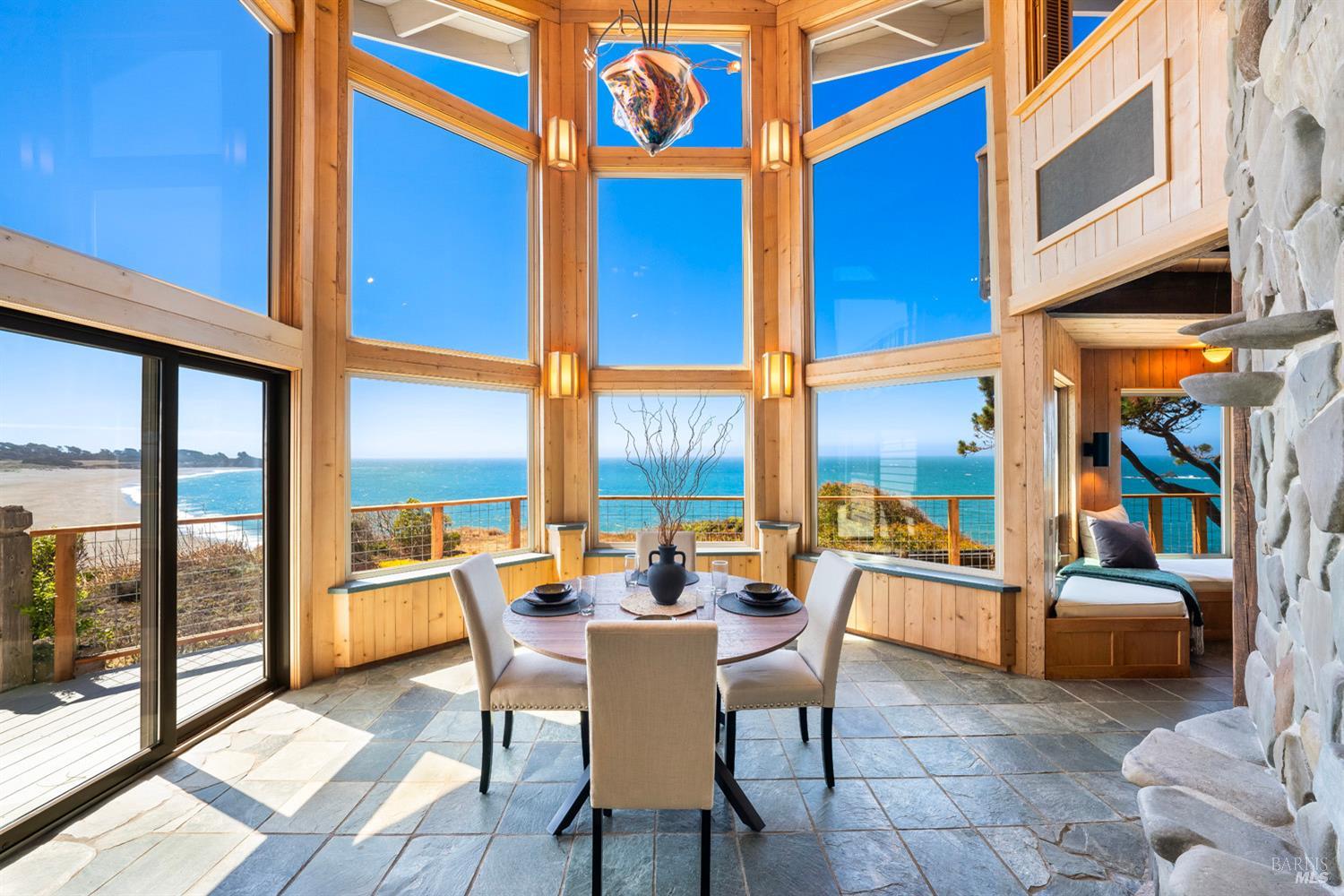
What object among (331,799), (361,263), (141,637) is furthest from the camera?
(361,263)

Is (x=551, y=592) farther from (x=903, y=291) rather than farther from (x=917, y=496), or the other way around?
(x=903, y=291)

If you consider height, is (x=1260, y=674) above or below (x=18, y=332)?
below

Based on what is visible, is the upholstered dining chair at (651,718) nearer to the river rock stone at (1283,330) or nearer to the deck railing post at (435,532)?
the river rock stone at (1283,330)

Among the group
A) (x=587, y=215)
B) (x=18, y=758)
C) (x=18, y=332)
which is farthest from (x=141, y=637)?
(x=587, y=215)

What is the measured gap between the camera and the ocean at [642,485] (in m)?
3.90

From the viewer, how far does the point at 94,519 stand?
92.7 inches

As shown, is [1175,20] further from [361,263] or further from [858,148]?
[361,263]

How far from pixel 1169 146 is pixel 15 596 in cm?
490

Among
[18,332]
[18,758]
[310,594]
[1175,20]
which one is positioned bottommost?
[18,758]

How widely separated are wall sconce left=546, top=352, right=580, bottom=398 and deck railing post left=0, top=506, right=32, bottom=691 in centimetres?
293

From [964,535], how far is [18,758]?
4.90m

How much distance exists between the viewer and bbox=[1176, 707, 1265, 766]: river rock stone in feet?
4.78

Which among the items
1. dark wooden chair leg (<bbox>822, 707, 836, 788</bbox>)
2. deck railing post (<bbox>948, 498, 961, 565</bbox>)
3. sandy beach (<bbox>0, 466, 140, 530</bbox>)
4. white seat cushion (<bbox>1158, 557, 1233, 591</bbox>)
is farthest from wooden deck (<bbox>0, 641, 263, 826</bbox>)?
white seat cushion (<bbox>1158, 557, 1233, 591</bbox>)

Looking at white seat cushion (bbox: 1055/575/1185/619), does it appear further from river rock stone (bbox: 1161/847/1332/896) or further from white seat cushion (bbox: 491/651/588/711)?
white seat cushion (bbox: 491/651/588/711)
